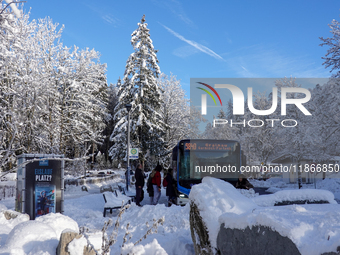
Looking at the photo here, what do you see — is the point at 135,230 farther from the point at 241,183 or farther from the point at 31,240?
the point at 241,183

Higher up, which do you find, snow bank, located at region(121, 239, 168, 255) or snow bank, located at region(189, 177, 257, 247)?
snow bank, located at region(189, 177, 257, 247)

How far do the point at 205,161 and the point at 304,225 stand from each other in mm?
10650

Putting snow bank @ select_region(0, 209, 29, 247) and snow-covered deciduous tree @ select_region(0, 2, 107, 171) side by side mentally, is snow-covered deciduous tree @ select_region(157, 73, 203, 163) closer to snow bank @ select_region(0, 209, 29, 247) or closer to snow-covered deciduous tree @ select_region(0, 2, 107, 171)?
snow-covered deciduous tree @ select_region(0, 2, 107, 171)

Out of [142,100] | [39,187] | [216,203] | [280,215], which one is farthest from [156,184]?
[142,100]

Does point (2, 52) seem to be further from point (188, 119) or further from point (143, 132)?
point (188, 119)

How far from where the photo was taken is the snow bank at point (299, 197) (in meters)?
4.64

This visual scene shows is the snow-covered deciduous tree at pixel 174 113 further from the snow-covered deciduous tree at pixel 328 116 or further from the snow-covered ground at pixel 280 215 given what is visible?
the snow-covered ground at pixel 280 215

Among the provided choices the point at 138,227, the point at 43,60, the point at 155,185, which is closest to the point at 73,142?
the point at 43,60

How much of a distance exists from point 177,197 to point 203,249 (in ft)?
30.5

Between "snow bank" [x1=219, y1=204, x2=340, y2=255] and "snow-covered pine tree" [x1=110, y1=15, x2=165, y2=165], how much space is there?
2807 centimetres

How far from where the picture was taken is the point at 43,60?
23.4 meters

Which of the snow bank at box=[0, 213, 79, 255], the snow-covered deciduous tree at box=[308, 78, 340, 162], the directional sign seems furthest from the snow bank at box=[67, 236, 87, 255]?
the snow-covered deciduous tree at box=[308, 78, 340, 162]

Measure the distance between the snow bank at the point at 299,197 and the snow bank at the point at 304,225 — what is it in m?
1.51

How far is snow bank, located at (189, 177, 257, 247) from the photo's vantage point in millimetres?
3801
